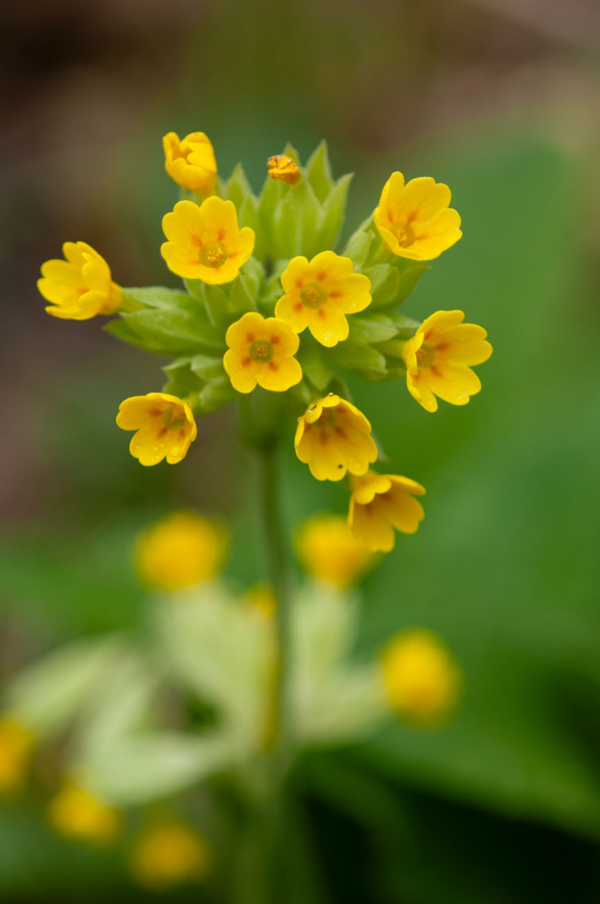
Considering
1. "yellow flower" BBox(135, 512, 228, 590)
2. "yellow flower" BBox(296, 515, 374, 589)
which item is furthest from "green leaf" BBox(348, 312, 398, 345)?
"yellow flower" BBox(135, 512, 228, 590)

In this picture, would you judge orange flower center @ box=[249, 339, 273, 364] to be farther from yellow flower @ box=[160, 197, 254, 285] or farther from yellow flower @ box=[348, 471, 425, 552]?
yellow flower @ box=[348, 471, 425, 552]

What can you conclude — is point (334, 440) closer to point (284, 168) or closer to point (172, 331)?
point (172, 331)

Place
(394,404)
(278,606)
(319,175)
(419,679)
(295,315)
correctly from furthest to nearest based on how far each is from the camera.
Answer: (394,404) → (419,679) → (278,606) → (319,175) → (295,315)

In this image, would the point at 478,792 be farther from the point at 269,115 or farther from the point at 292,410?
the point at 269,115

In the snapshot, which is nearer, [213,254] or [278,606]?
[213,254]

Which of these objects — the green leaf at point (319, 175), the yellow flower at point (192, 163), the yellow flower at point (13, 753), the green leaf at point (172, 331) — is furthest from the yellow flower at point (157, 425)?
the yellow flower at point (13, 753)

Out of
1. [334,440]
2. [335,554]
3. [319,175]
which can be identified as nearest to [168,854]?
[335,554]
